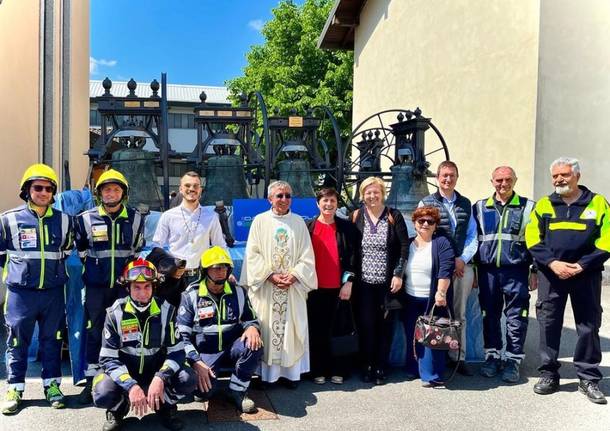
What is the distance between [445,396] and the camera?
4395mm

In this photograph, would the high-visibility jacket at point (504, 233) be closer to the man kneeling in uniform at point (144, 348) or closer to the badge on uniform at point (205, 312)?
the badge on uniform at point (205, 312)

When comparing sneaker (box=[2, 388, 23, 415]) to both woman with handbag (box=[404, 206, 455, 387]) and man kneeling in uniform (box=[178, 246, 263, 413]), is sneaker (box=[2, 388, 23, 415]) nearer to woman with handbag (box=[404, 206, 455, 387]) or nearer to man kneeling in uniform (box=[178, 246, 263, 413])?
man kneeling in uniform (box=[178, 246, 263, 413])

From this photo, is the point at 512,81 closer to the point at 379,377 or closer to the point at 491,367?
the point at 491,367

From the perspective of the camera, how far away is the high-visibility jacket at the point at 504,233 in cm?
465

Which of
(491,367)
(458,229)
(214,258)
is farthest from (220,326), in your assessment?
(491,367)

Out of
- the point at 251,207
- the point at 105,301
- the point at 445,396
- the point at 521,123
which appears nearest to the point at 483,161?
the point at 521,123

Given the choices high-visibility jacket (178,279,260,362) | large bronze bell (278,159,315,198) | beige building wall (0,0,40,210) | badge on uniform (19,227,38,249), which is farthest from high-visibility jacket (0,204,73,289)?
beige building wall (0,0,40,210)

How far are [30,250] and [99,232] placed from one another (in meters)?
0.46

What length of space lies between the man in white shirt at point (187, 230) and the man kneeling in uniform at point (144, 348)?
66 cm

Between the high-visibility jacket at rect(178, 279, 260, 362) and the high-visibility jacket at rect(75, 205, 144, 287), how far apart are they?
54cm

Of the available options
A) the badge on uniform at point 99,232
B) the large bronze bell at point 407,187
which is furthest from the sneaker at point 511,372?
the badge on uniform at point 99,232

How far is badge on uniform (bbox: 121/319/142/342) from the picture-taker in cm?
364

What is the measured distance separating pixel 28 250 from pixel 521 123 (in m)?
9.04

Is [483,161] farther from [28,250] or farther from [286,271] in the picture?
[28,250]
